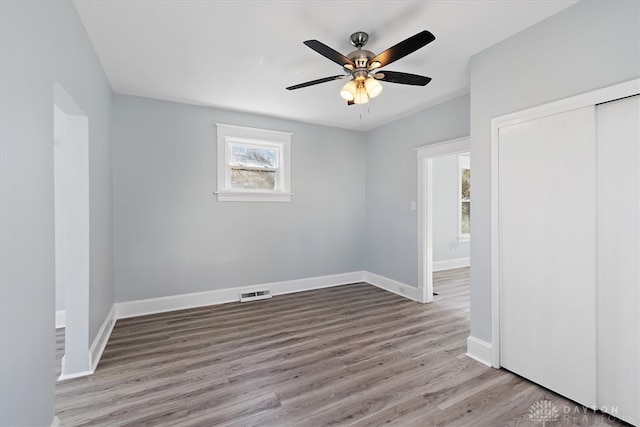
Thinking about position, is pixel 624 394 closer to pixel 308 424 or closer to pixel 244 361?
pixel 308 424

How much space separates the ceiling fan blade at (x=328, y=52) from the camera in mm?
1767

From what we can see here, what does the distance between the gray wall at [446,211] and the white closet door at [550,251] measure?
374 cm

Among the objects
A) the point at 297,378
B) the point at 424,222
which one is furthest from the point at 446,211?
the point at 297,378

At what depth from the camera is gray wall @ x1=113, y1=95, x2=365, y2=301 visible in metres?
3.45

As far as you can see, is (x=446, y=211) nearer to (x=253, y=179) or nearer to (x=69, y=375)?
(x=253, y=179)

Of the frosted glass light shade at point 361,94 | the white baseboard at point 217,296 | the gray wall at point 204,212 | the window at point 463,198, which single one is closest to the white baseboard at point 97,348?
the white baseboard at point 217,296

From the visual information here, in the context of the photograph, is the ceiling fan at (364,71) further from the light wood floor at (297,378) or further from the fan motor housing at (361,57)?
the light wood floor at (297,378)

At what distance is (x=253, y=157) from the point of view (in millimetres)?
4234

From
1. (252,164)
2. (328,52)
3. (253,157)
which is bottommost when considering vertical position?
(252,164)

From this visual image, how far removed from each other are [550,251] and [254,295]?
348cm

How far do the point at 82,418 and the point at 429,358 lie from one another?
2588 mm

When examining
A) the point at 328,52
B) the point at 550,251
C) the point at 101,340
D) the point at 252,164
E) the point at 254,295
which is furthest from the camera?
the point at 252,164

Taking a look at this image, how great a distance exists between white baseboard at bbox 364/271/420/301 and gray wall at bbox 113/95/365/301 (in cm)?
45

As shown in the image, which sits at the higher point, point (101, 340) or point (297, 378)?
point (101, 340)
